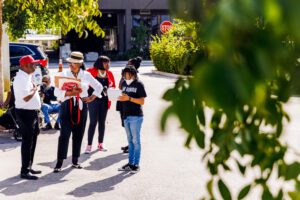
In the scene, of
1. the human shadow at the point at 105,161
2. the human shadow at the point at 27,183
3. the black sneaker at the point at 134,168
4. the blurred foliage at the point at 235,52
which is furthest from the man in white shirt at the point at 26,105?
the blurred foliage at the point at 235,52

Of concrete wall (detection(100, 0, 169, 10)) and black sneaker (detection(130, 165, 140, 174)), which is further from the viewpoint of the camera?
concrete wall (detection(100, 0, 169, 10))

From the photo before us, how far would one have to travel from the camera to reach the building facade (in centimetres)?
5153

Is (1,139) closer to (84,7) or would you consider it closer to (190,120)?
(84,7)

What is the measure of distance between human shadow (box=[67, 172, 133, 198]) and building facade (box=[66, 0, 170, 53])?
142 ft

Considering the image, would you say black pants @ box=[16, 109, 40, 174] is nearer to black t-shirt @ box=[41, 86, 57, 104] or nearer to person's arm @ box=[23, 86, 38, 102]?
person's arm @ box=[23, 86, 38, 102]

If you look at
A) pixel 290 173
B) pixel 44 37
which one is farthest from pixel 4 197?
pixel 44 37

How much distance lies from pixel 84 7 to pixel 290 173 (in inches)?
264

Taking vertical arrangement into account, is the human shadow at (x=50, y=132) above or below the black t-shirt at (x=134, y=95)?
below

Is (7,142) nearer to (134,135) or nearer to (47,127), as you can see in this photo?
(47,127)

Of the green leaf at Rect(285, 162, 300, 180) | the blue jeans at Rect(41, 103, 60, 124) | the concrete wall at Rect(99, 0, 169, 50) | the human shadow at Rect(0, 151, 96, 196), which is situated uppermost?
the concrete wall at Rect(99, 0, 169, 50)

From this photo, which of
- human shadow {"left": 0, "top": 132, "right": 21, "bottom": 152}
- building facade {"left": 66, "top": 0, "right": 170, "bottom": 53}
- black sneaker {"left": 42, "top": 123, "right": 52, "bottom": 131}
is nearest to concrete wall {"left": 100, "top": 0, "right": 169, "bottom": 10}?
building facade {"left": 66, "top": 0, "right": 170, "bottom": 53}

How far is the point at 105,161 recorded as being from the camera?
9594mm

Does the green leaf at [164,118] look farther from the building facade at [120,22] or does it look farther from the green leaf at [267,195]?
the building facade at [120,22]

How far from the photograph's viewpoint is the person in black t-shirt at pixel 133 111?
867 cm
